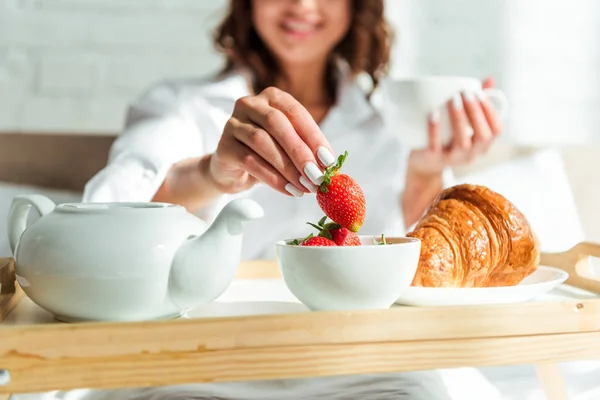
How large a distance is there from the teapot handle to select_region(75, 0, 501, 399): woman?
37 cm

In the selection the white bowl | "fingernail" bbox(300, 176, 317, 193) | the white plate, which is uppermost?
"fingernail" bbox(300, 176, 317, 193)

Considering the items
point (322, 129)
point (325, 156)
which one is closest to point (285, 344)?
point (325, 156)

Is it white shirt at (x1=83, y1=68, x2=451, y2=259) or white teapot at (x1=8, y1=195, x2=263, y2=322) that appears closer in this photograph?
white teapot at (x1=8, y1=195, x2=263, y2=322)

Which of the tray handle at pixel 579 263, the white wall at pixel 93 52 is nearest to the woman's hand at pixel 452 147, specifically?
the tray handle at pixel 579 263

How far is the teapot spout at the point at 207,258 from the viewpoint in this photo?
55 centimetres

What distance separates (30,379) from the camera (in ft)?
1.60

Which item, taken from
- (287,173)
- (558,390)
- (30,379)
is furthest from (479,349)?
(558,390)

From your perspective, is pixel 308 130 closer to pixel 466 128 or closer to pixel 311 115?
pixel 466 128

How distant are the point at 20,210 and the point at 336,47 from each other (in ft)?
3.72

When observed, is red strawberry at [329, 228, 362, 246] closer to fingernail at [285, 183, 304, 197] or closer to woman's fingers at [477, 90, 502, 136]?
fingernail at [285, 183, 304, 197]

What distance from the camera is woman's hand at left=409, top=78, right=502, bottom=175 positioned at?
1027 millimetres

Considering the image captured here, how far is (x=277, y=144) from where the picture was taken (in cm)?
67

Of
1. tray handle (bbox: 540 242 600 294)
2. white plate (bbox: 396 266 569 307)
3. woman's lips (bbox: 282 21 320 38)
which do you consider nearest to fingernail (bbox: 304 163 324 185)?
white plate (bbox: 396 266 569 307)

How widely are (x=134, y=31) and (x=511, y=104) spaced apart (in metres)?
1.17
